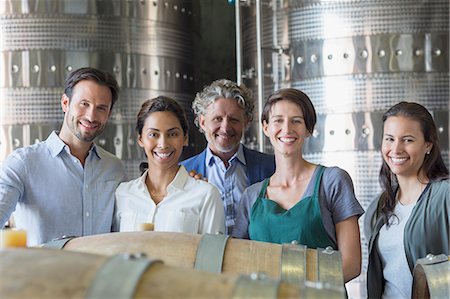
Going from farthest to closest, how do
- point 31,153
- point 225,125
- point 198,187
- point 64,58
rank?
point 64,58 → point 225,125 → point 31,153 → point 198,187

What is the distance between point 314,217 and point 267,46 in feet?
9.74

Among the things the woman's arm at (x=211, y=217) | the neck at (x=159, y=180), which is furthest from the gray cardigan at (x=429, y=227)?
the neck at (x=159, y=180)

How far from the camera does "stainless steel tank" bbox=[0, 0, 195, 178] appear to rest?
18.6ft

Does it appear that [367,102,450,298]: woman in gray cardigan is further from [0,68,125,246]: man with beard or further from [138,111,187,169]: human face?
[0,68,125,246]: man with beard

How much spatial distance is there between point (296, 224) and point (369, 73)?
2.65 metres

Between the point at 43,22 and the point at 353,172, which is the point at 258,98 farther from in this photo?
the point at 43,22

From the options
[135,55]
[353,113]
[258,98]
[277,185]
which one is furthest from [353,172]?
[277,185]

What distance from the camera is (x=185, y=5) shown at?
6328 mm

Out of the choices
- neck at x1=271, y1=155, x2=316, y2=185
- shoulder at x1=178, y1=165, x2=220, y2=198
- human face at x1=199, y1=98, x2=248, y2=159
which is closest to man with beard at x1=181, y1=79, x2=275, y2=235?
human face at x1=199, y1=98, x2=248, y2=159

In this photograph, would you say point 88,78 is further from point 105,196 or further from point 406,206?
point 406,206

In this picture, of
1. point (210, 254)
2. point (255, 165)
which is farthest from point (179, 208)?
point (255, 165)

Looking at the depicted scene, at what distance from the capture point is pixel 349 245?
10.1 feet

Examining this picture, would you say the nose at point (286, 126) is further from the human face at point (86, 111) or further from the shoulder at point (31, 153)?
the shoulder at point (31, 153)

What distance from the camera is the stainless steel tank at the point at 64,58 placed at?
5.66m
